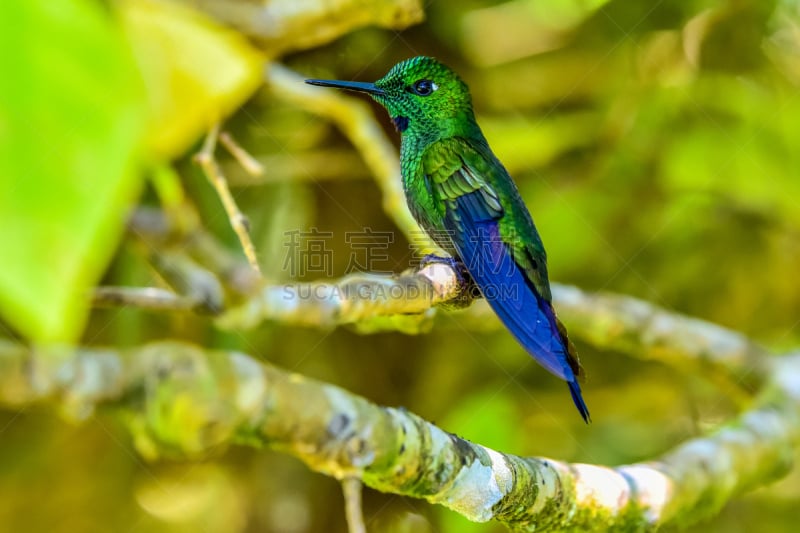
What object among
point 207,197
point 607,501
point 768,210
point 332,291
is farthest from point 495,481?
point 768,210

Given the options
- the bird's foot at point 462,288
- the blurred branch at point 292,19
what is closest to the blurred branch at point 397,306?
the bird's foot at point 462,288

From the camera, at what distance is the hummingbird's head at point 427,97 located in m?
1.07

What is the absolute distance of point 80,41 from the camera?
1.95 ft

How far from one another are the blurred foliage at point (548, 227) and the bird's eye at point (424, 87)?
48 cm

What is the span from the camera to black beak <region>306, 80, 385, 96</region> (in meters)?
0.90

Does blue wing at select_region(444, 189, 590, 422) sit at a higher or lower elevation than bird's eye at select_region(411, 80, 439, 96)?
lower

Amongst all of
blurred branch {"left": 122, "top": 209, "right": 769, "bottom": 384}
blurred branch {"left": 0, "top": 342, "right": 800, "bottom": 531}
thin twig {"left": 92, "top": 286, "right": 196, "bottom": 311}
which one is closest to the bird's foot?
blurred branch {"left": 122, "top": 209, "right": 769, "bottom": 384}

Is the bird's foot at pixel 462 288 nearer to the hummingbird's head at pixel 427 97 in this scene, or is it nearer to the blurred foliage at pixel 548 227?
the hummingbird's head at pixel 427 97

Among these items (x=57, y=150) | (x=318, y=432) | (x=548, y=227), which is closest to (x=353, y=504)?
(x=318, y=432)

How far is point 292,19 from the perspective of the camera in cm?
136

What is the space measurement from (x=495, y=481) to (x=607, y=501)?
0.62 feet

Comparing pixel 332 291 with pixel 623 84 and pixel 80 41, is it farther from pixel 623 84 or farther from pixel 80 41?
pixel 623 84

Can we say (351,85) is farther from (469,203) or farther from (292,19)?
(292,19)

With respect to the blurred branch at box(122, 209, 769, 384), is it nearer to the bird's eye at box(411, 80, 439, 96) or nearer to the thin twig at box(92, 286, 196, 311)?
the thin twig at box(92, 286, 196, 311)
